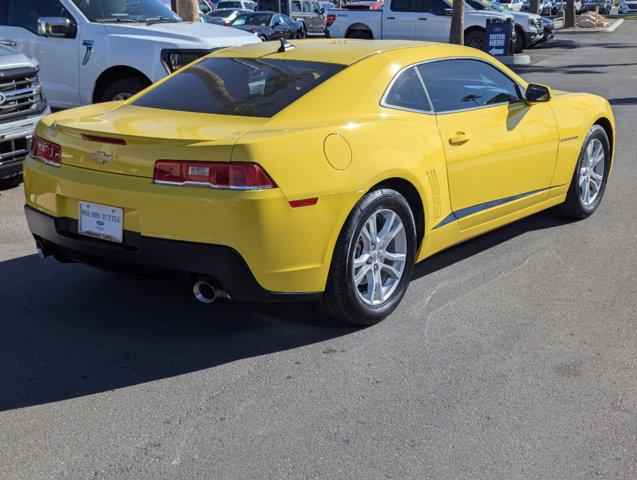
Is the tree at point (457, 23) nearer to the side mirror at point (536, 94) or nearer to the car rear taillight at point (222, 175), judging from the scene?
the side mirror at point (536, 94)

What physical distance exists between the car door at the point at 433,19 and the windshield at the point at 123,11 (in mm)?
14054

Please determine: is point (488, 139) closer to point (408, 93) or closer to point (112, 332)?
point (408, 93)

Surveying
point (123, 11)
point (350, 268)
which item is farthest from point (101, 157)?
point (123, 11)

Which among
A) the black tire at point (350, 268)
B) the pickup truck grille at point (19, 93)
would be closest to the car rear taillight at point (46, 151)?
the black tire at point (350, 268)

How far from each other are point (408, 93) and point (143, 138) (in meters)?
1.67

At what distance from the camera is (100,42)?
32.7 ft

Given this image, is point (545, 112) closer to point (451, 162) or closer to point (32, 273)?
point (451, 162)

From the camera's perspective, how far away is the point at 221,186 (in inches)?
157

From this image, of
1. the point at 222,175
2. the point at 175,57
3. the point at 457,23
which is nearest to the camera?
the point at 222,175

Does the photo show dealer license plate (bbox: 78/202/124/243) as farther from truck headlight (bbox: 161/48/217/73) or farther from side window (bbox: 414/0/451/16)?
side window (bbox: 414/0/451/16)

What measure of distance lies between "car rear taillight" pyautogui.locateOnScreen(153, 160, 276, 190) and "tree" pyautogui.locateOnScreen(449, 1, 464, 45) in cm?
1901

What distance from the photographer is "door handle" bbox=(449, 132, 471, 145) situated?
5.14 m

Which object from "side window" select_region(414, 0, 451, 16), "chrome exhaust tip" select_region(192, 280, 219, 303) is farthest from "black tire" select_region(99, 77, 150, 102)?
"side window" select_region(414, 0, 451, 16)

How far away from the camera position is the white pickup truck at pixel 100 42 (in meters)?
9.73
